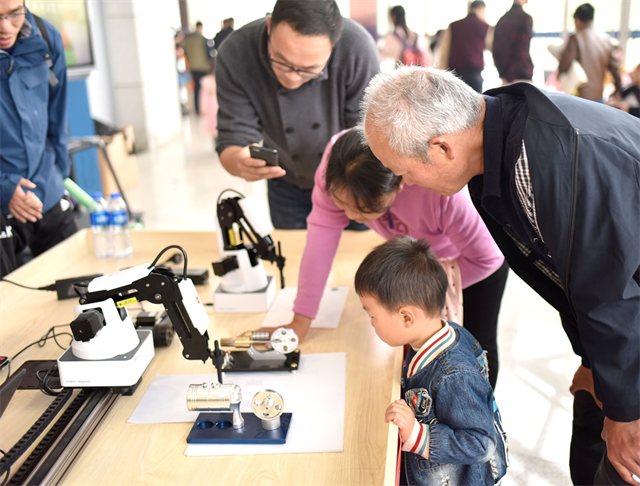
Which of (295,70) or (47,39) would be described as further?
(47,39)

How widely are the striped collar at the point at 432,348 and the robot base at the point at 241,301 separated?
0.63 meters

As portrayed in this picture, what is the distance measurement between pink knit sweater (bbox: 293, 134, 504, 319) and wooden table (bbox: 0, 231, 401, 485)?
158mm

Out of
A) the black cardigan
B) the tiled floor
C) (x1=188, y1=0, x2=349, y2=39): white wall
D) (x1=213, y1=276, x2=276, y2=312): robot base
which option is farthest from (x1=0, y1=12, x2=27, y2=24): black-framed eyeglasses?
(x1=188, y1=0, x2=349, y2=39): white wall

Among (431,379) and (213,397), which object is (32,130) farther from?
(431,379)

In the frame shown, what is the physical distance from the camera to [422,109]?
104 cm

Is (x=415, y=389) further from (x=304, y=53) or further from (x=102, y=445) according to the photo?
(x=304, y=53)

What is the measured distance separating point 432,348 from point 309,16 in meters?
1.03

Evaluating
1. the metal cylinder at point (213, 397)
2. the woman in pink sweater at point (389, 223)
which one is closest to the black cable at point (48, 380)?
the metal cylinder at point (213, 397)

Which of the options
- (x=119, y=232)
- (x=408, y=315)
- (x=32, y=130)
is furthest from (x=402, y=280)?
(x=32, y=130)

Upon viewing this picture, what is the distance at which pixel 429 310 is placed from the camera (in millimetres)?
1226

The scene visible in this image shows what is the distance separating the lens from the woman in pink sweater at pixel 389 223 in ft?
4.58

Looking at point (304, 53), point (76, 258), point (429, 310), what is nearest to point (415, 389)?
point (429, 310)

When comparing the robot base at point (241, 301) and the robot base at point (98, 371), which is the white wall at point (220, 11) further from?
the robot base at point (98, 371)

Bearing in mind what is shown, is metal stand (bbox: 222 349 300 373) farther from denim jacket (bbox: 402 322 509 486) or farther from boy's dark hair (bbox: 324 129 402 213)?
boy's dark hair (bbox: 324 129 402 213)
